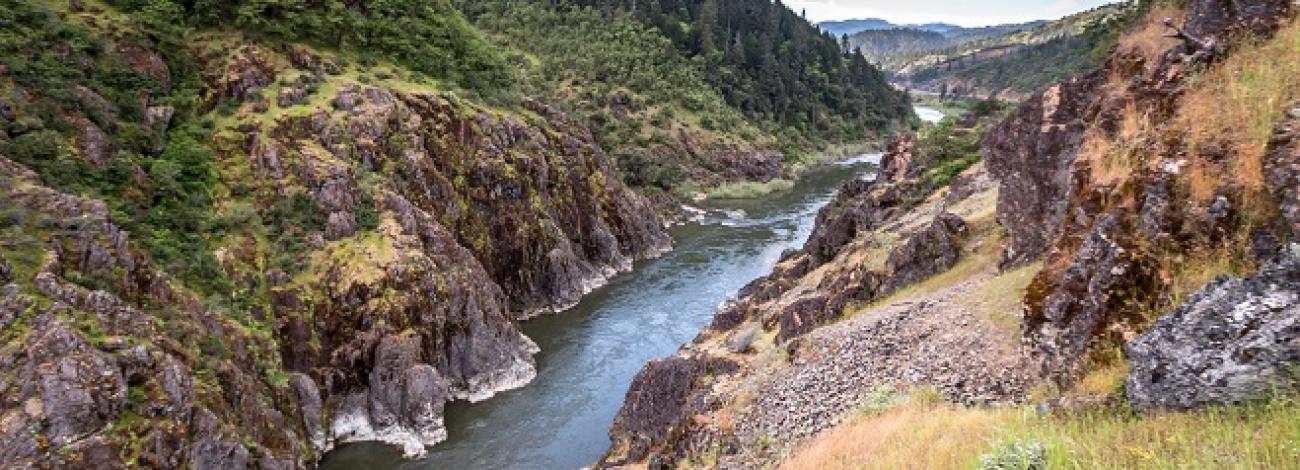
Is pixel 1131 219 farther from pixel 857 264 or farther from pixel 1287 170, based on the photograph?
pixel 857 264

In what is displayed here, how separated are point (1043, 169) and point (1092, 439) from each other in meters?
14.4

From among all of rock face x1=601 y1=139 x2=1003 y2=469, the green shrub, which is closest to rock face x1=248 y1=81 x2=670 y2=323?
the green shrub

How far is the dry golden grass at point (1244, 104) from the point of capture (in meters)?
9.56

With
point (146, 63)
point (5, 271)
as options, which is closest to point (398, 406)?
point (5, 271)

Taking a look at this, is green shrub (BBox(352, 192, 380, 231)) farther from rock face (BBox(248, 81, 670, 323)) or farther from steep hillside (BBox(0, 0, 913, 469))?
rock face (BBox(248, 81, 670, 323))

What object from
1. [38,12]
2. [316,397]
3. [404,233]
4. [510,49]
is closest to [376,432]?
[316,397]

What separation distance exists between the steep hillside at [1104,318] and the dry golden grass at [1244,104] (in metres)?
0.03

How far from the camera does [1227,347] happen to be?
7641mm

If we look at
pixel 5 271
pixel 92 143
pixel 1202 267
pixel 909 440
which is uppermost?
pixel 1202 267

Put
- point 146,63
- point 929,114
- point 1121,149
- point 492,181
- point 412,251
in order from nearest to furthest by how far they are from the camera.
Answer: point 1121,149 → point 412,251 → point 146,63 → point 492,181 → point 929,114

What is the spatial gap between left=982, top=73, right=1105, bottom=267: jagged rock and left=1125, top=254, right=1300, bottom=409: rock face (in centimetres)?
967

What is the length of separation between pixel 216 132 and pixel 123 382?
21.3 metres

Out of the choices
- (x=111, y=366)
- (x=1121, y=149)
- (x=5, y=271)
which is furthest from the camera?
(x=5, y=271)

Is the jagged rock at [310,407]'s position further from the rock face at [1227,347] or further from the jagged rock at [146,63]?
the rock face at [1227,347]
